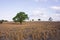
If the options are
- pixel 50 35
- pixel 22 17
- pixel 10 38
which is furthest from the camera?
pixel 22 17

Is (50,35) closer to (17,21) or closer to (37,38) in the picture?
(37,38)

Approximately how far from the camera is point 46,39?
14336 millimetres

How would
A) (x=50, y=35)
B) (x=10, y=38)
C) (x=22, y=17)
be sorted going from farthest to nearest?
1. (x=22, y=17)
2. (x=50, y=35)
3. (x=10, y=38)

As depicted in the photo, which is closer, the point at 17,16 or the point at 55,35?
the point at 55,35

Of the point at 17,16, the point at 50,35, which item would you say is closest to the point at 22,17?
the point at 17,16

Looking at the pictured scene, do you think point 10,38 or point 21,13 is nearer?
point 10,38

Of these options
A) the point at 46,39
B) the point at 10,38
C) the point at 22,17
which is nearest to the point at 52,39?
the point at 46,39

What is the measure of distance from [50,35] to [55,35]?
54cm

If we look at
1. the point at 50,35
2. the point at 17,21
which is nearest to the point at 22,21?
the point at 17,21

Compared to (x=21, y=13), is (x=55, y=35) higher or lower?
lower

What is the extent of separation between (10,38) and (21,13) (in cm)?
3718

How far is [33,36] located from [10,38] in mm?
1761

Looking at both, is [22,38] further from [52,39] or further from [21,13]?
[21,13]

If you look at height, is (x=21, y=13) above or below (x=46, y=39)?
above
